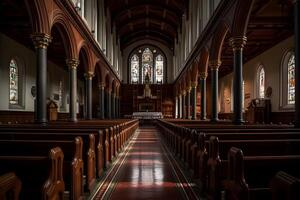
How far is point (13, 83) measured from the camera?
53.4 feet

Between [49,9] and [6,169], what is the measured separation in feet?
27.5

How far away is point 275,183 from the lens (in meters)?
1.88

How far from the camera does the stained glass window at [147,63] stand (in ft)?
122

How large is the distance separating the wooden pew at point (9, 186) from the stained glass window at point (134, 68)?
35126 millimetres

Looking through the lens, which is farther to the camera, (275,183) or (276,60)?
(276,60)

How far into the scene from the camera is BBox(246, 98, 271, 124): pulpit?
1823 cm

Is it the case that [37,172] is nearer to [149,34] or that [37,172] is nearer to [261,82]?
[261,82]

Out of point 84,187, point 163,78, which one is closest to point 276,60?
point 84,187

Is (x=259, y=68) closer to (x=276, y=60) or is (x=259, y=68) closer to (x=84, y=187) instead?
(x=276, y=60)

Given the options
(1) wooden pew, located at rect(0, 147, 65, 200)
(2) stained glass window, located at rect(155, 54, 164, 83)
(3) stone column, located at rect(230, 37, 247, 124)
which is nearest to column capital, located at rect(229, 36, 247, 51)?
(3) stone column, located at rect(230, 37, 247, 124)

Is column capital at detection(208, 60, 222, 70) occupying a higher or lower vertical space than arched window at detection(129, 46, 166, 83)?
lower

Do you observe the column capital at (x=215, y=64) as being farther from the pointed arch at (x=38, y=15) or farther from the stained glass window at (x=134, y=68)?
the stained glass window at (x=134, y=68)

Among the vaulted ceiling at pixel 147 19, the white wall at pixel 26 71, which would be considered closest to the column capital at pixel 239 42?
the white wall at pixel 26 71

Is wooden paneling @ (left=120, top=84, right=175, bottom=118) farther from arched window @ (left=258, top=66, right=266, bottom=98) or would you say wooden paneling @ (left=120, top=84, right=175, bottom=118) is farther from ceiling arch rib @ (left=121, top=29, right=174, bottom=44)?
arched window @ (left=258, top=66, right=266, bottom=98)
